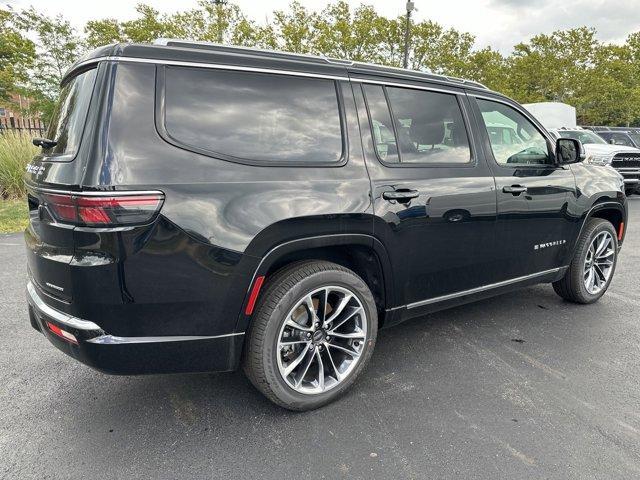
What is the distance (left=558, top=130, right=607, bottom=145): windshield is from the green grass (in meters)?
14.2

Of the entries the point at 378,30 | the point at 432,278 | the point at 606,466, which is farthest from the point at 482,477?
the point at 378,30

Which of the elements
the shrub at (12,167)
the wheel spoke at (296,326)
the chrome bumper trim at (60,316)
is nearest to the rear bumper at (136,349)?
the chrome bumper trim at (60,316)

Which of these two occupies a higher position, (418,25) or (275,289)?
(418,25)

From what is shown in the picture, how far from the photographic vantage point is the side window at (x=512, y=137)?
133 inches

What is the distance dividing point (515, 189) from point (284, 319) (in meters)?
2.07

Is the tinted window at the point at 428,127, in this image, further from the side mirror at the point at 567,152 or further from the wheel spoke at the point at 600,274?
the wheel spoke at the point at 600,274

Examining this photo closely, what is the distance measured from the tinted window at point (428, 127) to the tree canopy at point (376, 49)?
14.5m

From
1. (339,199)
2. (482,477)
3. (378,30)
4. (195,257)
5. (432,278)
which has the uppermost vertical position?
(378,30)

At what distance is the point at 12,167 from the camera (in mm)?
9789

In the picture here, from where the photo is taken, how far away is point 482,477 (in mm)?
2068

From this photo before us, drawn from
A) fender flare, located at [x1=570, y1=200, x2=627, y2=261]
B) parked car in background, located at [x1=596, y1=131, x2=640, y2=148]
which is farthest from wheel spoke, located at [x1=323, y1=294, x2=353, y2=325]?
parked car in background, located at [x1=596, y1=131, x2=640, y2=148]

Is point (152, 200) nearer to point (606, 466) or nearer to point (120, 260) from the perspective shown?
point (120, 260)

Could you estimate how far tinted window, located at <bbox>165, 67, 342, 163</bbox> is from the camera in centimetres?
214

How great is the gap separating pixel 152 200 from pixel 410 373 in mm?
1998
